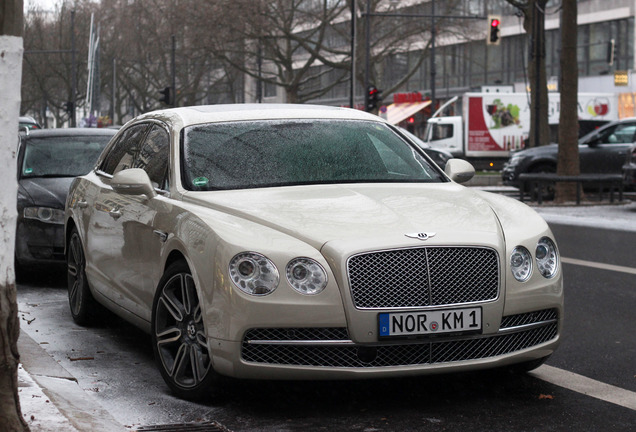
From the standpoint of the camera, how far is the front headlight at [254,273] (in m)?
4.79

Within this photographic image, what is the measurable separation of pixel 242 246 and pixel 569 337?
9.73 feet

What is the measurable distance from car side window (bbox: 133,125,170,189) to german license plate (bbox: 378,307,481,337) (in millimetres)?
1850

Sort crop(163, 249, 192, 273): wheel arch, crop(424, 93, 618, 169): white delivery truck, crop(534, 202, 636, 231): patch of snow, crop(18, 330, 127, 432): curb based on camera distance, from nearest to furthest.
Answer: crop(18, 330, 127, 432): curb < crop(163, 249, 192, 273): wheel arch < crop(534, 202, 636, 231): patch of snow < crop(424, 93, 618, 169): white delivery truck

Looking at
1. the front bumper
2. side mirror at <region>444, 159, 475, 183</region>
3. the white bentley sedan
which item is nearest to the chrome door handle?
the white bentley sedan

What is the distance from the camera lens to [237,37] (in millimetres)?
43688

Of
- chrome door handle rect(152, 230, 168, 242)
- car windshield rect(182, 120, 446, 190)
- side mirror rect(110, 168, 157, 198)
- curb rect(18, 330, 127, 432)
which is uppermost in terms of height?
car windshield rect(182, 120, 446, 190)

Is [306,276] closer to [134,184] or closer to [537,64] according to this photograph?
[134,184]

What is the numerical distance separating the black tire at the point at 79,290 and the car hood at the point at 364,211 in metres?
2.03

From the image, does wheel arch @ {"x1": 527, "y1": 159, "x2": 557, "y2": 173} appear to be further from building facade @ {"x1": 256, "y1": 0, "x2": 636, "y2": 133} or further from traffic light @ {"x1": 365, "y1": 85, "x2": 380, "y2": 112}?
building facade @ {"x1": 256, "y1": 0, "x2": 636, "y2": 133}

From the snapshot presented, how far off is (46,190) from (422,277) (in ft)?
18.9

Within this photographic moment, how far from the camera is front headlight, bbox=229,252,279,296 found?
4.79 meters

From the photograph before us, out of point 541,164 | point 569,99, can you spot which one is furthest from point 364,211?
point 541,164

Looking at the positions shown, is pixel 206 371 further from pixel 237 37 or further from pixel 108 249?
pixel 237 37

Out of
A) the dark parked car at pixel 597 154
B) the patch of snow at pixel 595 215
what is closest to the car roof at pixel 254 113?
the patch of snow at pixel 595 215
